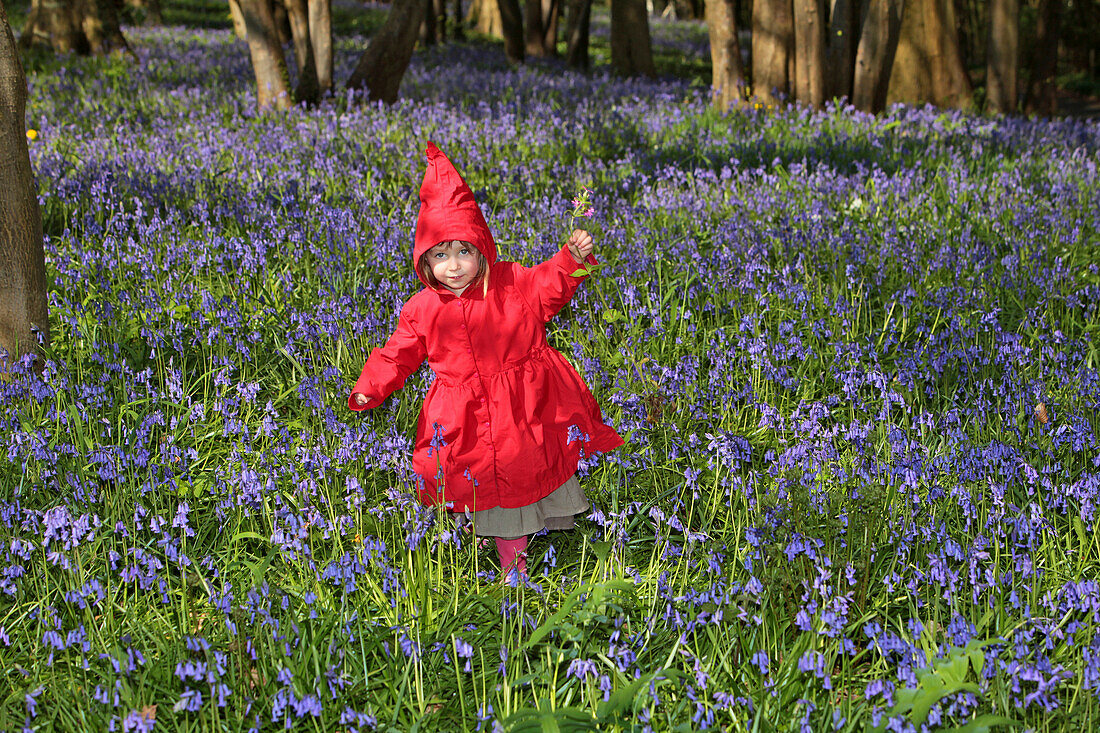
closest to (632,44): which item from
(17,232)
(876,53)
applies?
(876,53)

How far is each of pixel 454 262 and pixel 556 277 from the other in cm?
35

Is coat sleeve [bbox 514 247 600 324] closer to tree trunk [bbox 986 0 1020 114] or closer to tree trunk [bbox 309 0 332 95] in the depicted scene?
tree trunk [bbox 309 0 332 95]

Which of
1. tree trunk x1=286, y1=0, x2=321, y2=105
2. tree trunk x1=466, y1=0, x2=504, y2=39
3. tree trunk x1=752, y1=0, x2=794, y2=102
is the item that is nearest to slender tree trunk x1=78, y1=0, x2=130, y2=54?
tree trunk x1=286, y1=0, x2=321, y2=105

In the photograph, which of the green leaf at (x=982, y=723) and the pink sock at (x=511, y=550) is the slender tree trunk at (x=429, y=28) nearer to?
the pink sock at (x=511, y=550)

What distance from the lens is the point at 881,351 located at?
434 centimetres

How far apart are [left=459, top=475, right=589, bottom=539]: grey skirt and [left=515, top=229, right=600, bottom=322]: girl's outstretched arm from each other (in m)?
0.64

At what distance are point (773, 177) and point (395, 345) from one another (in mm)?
4343

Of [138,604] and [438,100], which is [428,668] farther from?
[438,100]

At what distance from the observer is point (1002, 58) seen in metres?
11.8

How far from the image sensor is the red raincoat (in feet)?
9.62

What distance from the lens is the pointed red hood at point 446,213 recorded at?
2803 millimetres

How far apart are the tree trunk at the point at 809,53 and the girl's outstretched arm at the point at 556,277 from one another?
7.55 m

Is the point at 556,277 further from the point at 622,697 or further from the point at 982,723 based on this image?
the point at 982,723

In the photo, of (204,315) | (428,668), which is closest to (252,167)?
(204,315)
